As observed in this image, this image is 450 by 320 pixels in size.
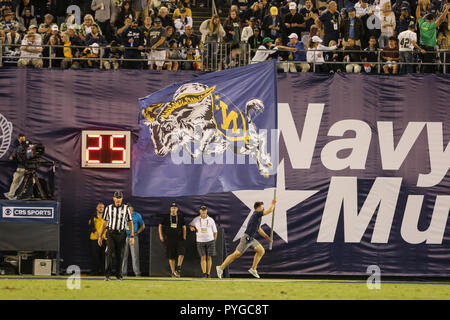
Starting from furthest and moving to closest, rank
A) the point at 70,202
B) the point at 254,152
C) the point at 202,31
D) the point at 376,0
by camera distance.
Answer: the point at 376,0 → the point at 202,31 → the point at 70,202 → the point at 254,152

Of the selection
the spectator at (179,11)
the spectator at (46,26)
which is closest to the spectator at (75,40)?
the spectator at (46,26)

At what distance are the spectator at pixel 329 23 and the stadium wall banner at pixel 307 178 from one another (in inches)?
82.4

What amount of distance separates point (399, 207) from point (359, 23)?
538cm

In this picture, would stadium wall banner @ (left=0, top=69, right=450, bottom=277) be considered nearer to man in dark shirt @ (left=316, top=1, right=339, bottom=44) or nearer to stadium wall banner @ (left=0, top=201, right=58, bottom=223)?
stadium wall banner @ (left=0, top=201, right=58, bottom=223)

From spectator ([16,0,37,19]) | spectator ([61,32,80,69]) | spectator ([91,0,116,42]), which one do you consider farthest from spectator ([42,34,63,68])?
spectator ([16,0,37,19])

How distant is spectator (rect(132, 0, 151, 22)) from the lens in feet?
A: 87.6

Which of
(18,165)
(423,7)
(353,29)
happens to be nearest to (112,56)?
(18,165)

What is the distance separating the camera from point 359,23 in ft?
84.7

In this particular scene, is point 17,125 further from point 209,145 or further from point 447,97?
point 447,97

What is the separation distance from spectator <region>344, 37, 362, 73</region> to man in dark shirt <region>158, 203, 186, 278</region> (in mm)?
6422

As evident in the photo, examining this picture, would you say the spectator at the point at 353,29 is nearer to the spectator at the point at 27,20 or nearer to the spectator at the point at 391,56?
the spectator at the point at 391,56

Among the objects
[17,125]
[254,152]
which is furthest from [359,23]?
[17,125]

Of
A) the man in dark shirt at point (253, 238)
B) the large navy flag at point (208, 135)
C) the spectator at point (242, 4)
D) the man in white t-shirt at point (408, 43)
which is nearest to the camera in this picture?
the large navy flag at point (208, 135)

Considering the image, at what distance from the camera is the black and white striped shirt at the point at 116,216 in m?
20.0
